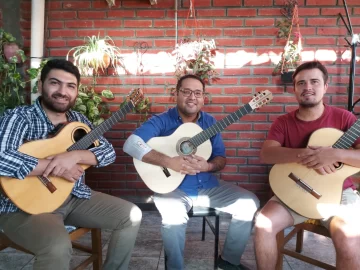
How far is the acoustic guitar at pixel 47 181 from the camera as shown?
5.64ft

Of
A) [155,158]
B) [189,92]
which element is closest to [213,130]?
[189,92]

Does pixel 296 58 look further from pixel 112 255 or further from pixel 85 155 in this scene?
pixel 112 255

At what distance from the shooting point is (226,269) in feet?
7.25

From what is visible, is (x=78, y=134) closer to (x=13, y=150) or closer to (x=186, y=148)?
(x=13, y=150)

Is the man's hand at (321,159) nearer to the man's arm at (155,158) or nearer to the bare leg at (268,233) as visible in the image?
the bare leg at (268,233)

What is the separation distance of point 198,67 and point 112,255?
168cm

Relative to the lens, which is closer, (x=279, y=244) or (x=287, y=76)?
(x=279, y=244)

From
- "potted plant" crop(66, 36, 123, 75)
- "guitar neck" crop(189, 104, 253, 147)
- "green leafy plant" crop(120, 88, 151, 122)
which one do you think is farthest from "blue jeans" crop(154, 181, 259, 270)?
"potted plant" crop(66, 36, 123, 75)

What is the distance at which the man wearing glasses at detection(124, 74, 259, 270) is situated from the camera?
206cm

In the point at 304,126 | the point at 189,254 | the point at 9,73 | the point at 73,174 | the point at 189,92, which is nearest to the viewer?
the point at 73,174

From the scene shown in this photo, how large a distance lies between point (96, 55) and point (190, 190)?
145 centimetres

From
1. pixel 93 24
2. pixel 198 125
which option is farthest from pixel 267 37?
pixel 93 24

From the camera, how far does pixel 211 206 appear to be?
2.25m

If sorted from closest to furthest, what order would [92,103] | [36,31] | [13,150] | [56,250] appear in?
[56,250] → [13,150] → [92,103] → [36,31]
